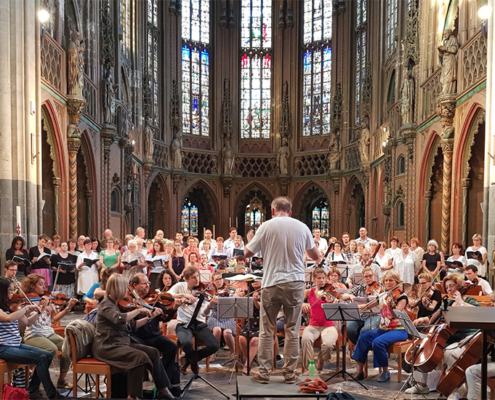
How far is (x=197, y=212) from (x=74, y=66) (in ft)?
63.4

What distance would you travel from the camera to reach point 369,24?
1164 inches

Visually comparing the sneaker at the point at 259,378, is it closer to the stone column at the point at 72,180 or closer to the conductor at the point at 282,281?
the conductor at the point at 282,281

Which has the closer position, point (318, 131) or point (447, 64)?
point (447, 64)

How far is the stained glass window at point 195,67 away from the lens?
114ft

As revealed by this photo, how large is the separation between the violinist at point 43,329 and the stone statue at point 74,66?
10.8 meters

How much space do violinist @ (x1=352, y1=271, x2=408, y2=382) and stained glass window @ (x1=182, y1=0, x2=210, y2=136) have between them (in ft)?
89.1

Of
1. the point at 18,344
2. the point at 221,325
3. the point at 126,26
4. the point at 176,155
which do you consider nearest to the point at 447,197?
the point at 221,325

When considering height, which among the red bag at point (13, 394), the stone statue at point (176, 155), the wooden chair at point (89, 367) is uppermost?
the stone statue at point (176, 155)

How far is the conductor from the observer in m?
6.53

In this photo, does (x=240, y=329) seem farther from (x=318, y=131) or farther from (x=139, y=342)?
(x=318, y=131)

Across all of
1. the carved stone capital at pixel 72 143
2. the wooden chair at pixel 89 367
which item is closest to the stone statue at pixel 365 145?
the carved stone capital at pixel 72 143

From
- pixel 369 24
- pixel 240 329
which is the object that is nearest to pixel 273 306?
pixel 240 329

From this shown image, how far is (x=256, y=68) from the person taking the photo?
118 feet

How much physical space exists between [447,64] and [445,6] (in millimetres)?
2962
